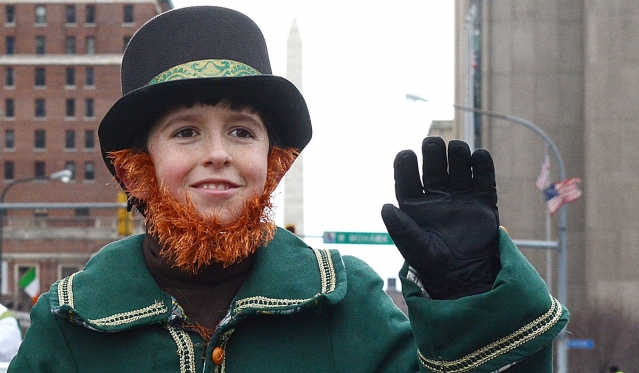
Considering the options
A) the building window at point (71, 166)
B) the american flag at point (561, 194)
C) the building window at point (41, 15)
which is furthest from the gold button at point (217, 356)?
the building window at point (41, 15)

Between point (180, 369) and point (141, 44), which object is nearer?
point (180, 369)

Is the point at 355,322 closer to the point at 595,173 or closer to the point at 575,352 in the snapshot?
the point at 575,352

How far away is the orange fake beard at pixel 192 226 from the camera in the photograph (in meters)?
2.93

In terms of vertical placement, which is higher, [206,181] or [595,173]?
[206,181]

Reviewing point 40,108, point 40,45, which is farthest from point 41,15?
point 40,108

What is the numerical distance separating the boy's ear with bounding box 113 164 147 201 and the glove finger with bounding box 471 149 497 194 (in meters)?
1.02

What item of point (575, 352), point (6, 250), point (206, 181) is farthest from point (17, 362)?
point (6, 250)

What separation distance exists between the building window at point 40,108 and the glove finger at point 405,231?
70067 millimetres

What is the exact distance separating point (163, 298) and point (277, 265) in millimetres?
335

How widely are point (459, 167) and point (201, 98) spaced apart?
79 centimetres

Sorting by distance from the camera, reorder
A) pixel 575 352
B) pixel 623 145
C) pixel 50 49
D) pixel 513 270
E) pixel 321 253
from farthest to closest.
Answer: pixel 50 49
pixel 623 145
pixel 575 352
pixel 321 253
pixel 513 270

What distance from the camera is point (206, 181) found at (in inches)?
115

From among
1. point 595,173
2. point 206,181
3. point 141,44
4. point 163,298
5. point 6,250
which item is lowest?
point 6,250

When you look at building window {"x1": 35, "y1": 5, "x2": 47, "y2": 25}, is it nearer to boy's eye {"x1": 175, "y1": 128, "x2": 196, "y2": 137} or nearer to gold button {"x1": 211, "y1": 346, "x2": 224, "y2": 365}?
boy's eye {"x1": 175, "y1": 128, "x2": 196, "y2": 137}
